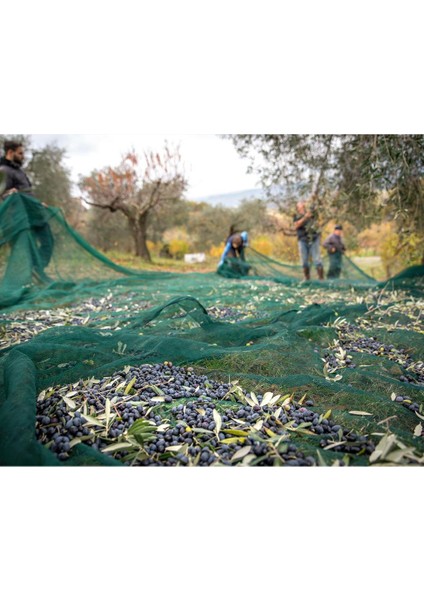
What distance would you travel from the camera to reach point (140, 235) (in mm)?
15016

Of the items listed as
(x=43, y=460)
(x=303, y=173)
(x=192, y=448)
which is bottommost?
(x=192, y=448)

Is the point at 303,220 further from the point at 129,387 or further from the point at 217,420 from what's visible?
the point at 217,420

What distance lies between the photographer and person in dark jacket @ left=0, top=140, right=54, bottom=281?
530 cm

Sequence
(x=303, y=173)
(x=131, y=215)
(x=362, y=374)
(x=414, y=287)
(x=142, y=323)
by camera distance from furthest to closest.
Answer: (x=131, y=215) < (x=303, y=173) < (x=414, y=287) < (x=142, y=323) < (x=362, y=374)

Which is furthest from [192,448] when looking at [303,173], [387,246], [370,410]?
[387,246]

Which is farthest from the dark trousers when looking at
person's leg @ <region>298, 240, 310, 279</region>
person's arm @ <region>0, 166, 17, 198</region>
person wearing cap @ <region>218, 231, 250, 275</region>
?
person's arm @ <region>0, 166, 17, 198</region>

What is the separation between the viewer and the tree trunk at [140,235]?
1482 cm

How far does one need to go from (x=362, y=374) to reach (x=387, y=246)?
8.06m

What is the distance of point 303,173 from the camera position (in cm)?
580

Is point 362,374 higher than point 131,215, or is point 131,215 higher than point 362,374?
point 131,215

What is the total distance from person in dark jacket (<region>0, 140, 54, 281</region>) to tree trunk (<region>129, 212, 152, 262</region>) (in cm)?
919

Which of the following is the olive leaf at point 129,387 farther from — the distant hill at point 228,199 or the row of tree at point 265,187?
the distant hill at point 228,199

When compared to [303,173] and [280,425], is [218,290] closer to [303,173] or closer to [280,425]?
[303,173]

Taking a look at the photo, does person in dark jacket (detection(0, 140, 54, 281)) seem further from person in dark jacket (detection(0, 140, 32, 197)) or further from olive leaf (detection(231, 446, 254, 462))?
olive leaf (detection(231, 446, 254, 462))
